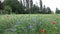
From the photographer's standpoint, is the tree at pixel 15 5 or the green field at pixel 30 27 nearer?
the green field at pixel 30 27

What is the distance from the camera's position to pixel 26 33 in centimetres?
328

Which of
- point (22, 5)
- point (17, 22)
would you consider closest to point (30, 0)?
point (22, 5)

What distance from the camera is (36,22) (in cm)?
339

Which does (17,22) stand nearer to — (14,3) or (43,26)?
(43,26)

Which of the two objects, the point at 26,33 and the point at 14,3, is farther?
the point at 14,3

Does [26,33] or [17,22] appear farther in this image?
[17,22]

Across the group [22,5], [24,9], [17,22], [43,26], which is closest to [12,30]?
[17,22]

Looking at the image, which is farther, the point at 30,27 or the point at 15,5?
the point at 15,5

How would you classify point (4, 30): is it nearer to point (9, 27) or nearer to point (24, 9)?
point (9, 27)

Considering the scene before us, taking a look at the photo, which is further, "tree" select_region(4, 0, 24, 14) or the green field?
"tree" select_region(4, 0, 24, 14)

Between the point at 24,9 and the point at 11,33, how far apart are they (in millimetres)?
28574

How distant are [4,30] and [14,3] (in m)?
30.3

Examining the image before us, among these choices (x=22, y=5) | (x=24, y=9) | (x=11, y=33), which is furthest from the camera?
(x=22, y=5)

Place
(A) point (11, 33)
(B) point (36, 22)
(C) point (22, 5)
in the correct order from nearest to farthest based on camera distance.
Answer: (A) point (11, 33), (B) point (36, 22), (C) point (22, 5)
